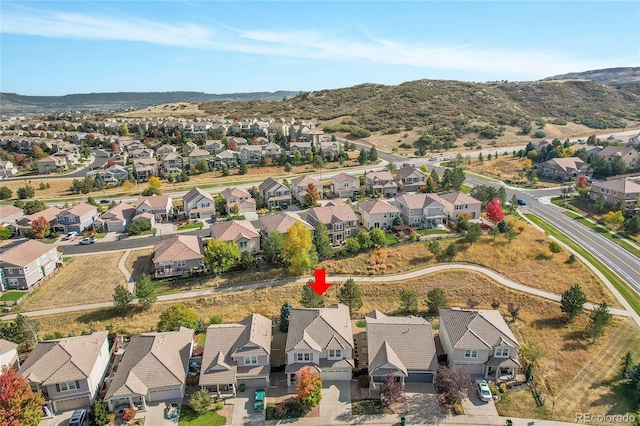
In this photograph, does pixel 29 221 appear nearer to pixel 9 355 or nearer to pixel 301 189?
pixel 9 355

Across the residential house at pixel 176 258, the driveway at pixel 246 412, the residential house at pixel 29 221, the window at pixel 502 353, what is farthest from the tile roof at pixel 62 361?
the residential house at pixel 29 221

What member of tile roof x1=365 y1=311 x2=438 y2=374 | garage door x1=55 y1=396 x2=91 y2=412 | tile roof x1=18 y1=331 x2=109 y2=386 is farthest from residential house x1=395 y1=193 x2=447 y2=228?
garage door x1=55 y1=396 x2=91 y2=412

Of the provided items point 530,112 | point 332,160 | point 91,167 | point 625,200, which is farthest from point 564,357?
point 530,112

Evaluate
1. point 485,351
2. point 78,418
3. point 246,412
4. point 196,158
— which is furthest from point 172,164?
point 485,351

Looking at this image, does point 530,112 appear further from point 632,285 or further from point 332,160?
point 632,285

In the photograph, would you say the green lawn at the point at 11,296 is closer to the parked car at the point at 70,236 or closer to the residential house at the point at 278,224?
the parked car at the point at 70,236

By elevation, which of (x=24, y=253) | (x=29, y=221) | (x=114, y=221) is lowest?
(x=114, y=221)

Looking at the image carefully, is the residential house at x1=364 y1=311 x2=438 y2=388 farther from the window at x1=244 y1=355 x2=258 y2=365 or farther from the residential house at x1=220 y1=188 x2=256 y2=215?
the residential house at x1=220 y1=188 x2=256 y2=215
